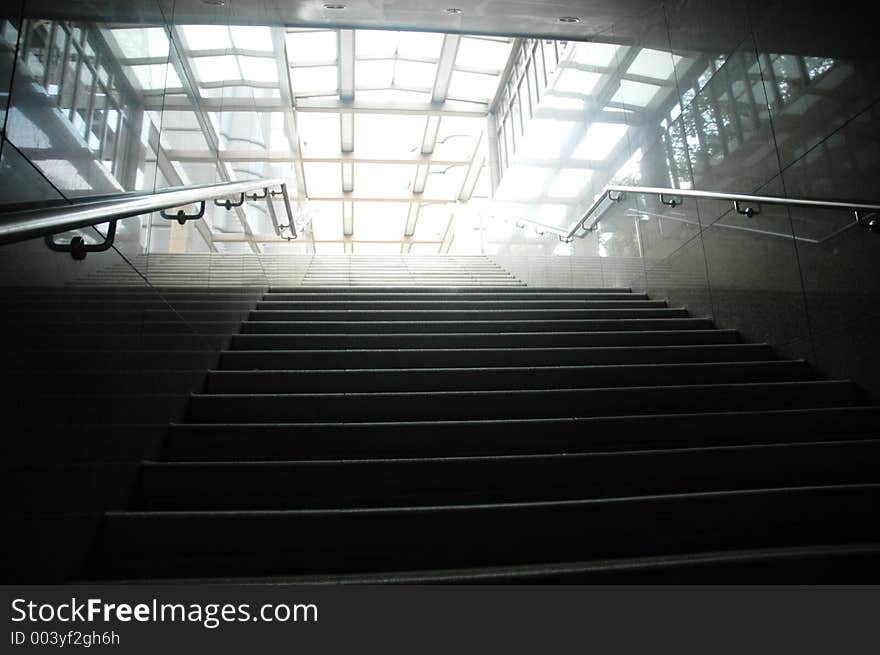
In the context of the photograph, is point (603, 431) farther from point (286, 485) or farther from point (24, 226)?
point (24, 226)

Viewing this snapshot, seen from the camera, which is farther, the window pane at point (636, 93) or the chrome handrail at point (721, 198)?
the window pane at point (636, 93)

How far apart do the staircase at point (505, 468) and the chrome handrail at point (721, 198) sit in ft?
2.97

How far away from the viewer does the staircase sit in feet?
5.77

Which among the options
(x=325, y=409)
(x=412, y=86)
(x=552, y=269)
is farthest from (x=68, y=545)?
(x=412, y=86)

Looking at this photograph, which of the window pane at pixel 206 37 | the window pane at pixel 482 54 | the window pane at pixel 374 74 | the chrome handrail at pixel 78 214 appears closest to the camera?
the chrome handrail at pixel 78 214

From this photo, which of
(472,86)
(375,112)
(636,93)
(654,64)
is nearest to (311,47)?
(375,112)

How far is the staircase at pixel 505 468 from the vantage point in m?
1.76

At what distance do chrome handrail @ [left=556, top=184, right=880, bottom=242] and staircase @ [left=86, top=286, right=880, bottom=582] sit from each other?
906 millimetres

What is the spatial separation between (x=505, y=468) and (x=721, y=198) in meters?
2.76

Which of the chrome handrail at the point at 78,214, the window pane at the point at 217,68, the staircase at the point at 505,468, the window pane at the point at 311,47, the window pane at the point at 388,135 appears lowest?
the staircase at the point at 505,468

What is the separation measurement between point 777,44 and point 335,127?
13022 mm

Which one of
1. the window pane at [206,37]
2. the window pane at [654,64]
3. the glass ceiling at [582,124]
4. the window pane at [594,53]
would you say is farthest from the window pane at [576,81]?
the window pane at [206,37]

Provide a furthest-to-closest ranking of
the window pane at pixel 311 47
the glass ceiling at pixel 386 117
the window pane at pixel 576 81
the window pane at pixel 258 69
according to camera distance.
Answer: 1. the window pane at pixel 311 47
2. the window pane at pixel 576 81
3. the window pane at pixel 258 69
4. the glass ceiling at pixel 386 117

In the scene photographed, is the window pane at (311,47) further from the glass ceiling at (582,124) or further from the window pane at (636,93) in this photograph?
the window pane at (636,93)
